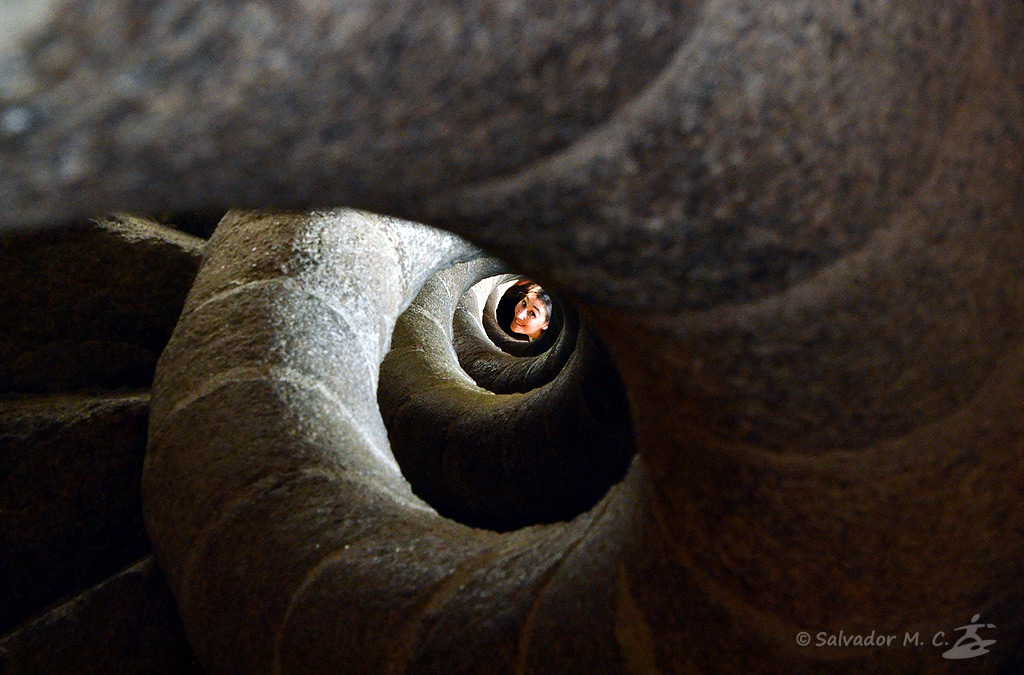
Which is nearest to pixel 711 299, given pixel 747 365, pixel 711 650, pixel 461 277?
pixel 747 365

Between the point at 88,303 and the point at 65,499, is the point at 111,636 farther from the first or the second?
the point at 88,303

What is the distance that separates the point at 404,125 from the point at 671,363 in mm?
279

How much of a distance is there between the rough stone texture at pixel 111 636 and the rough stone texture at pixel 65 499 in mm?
61

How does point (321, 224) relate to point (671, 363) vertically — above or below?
above

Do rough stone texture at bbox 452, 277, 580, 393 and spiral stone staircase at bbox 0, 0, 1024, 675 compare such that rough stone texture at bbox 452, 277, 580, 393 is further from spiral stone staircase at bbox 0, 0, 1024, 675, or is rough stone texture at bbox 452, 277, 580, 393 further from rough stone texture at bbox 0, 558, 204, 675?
spiral stone staircase at bbox 0, 0, 1024, 675

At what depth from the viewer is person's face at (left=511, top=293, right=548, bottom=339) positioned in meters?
6.02

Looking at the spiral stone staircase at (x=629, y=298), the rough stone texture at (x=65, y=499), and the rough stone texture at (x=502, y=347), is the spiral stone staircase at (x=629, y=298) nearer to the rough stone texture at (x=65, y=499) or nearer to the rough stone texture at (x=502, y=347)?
the rough stone texture at (x=65, y=499)

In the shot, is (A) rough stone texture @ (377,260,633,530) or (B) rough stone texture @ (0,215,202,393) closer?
(B) rough stone texture @ (0,215,202,393)

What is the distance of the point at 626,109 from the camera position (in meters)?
0.42

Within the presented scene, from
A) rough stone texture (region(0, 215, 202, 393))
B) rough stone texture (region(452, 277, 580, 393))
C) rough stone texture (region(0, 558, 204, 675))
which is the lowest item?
rough stone texture (region(0, 558, 204, 675))

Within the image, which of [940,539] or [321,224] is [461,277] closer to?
[321,224]

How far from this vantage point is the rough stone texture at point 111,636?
1.15m
